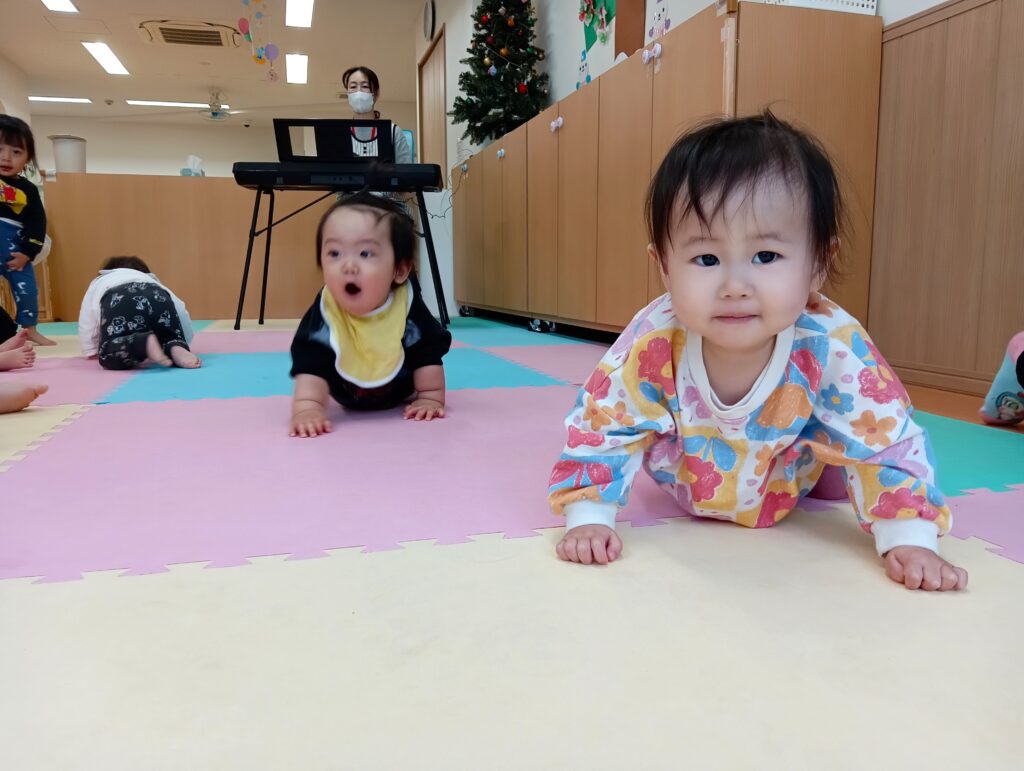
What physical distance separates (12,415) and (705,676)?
1.62 metres

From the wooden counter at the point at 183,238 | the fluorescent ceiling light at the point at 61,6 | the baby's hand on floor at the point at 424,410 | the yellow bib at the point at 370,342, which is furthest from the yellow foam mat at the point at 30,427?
the fluorescent ceiling light at the point at 61,6

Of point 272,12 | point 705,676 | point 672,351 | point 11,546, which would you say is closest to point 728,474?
point 672,351

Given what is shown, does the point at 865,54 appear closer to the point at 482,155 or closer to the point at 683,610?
the point at 683,610

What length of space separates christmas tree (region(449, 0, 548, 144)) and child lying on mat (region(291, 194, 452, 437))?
2638mm

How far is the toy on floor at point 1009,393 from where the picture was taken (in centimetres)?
142

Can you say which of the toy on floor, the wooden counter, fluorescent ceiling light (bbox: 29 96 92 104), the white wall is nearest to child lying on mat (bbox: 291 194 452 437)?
the toy on floor

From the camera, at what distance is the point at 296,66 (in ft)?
27.0

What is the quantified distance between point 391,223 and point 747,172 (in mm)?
981

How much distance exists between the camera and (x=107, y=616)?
25.5 inches

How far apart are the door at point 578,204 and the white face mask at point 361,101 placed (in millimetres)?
1143

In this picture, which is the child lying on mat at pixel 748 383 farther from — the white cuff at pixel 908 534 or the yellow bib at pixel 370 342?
the yellow bib at pixel 370 342

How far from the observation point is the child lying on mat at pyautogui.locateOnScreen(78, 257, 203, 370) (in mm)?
2406

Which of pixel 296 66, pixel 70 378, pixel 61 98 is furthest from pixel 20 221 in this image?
pixel 61 98

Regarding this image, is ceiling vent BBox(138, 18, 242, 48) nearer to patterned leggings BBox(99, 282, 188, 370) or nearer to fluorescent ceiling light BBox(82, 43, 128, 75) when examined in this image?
fluorescent ceiling light BBox(82, 43, 128, 75)
